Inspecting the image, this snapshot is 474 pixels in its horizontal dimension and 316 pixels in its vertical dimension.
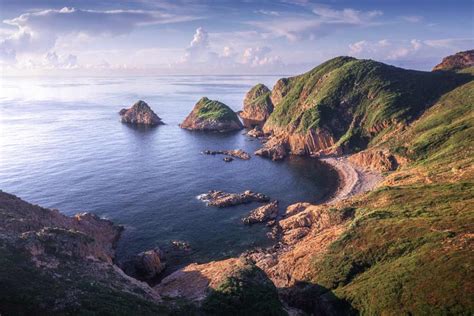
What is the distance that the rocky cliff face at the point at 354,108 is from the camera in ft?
458

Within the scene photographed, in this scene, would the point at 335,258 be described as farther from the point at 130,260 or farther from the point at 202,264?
the point at 130,260

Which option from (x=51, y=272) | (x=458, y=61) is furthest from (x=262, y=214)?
(x=458, y=61)

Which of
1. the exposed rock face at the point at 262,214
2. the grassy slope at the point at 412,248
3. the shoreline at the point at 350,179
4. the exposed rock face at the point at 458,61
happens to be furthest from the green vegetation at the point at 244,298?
the exposed rock face at the point at 458,61

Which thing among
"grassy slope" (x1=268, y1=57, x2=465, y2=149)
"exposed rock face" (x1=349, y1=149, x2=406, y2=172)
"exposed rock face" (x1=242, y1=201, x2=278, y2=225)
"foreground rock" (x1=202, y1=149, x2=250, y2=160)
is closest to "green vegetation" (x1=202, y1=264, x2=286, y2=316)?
"exposed rock face" (x1=242, y1=201, x2=278, y2=225)

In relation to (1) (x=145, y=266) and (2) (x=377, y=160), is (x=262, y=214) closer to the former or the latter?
(1) (x=145, y=266)

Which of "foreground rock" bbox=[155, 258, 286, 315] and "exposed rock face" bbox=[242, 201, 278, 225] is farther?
"exposed rock face" bbox=[242, 201, 278, 225]

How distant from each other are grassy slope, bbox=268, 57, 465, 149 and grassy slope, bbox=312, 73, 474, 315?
49588 millimetres

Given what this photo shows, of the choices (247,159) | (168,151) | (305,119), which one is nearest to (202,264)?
(247,159)

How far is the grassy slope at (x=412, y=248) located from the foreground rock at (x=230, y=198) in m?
25.3

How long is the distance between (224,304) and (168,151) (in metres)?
105

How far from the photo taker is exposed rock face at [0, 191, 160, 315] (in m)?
42.0

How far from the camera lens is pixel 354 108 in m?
154

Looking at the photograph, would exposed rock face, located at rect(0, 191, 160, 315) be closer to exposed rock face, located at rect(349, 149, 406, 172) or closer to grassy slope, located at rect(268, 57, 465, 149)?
exposed rock face, located at rect(349, 149, 406, 172)

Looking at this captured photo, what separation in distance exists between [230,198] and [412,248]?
4917cm
